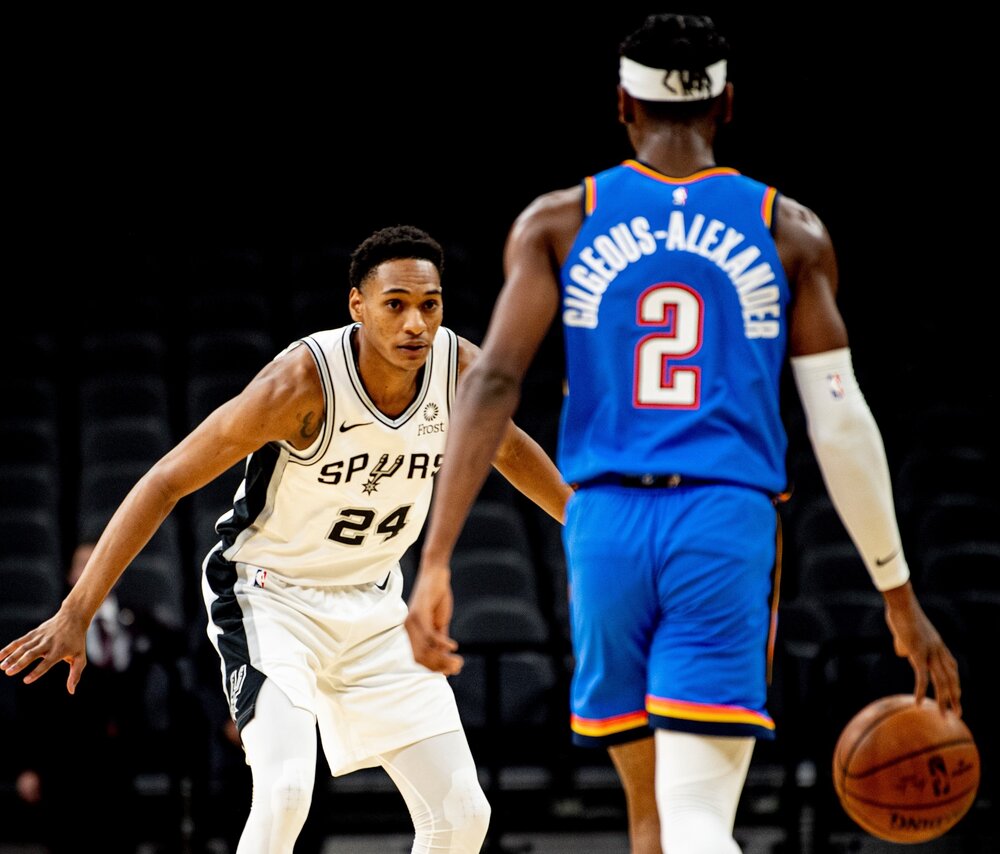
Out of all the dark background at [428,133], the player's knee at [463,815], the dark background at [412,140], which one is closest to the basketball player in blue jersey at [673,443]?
the player's knee at [463,815]

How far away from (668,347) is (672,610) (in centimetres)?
49

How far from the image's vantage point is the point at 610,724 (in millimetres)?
2752

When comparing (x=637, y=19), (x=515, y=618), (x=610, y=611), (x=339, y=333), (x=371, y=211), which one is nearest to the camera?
(x=610, y=611)

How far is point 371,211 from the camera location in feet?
36.3

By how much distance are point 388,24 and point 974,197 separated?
4499 millimetres

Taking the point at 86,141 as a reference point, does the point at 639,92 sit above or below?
below

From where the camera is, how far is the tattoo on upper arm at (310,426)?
3.99 m

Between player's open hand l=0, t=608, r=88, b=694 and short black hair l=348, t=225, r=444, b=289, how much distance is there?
122cm

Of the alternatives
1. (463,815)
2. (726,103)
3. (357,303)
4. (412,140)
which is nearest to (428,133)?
(412,140)

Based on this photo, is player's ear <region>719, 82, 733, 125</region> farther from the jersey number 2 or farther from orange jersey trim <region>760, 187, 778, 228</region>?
the jersey number 2

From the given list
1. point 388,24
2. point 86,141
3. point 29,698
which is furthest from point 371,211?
point 29,698

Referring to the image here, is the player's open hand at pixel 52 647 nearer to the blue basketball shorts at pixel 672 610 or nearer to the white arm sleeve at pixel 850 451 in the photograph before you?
the blue basketball shorts at pixel 672 610

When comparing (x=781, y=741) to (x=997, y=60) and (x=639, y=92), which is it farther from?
(x=997, y=60)

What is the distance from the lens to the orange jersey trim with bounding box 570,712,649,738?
2742 mm
